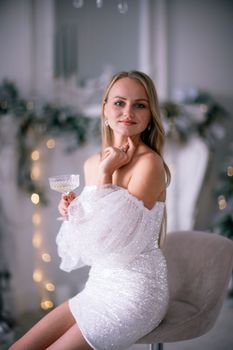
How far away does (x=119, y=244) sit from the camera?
1.68 meters

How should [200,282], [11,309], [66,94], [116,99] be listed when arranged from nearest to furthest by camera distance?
[116,99] → [200,282] → [11,309] → [66,94]

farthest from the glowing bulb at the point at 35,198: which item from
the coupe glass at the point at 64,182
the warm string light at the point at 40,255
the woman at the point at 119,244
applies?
the coupe glass at the point at 64,182

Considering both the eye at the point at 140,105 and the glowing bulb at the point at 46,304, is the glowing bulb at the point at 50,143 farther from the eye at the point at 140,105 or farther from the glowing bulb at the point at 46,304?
the eye at the point at 140,105

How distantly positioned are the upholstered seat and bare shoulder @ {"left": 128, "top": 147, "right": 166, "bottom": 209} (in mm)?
412

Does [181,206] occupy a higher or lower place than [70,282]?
higher

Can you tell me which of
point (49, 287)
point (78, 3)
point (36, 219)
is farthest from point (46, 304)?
point (78, 3)

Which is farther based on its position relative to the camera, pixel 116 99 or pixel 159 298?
pixel 116 99

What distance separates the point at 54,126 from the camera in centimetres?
361

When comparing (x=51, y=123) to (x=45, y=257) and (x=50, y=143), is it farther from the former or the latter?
(x=45, y=257)

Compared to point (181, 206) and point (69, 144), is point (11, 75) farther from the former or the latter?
point (181, 206)

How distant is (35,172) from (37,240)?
0.58m

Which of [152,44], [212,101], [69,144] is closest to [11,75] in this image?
[69,144]

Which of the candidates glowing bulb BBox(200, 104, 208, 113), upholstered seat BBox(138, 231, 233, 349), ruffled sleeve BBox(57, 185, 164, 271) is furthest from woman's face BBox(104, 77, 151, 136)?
glowing bulb BBox(200, 104, 208, 113)

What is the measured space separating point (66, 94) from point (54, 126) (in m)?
0.49
